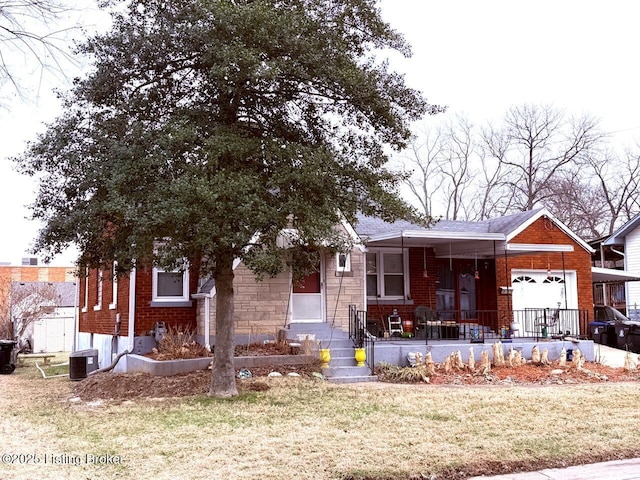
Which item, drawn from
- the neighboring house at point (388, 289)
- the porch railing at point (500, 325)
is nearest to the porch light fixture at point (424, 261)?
the neighboring house at point (388, 289)

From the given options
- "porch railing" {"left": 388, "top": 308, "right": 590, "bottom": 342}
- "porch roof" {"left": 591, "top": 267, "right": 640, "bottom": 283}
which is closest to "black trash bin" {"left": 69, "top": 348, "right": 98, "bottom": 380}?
"porch railing" {"left": 388, "top": 308, "right": 590, "bottom": 342}

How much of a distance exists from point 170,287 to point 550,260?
13.3m

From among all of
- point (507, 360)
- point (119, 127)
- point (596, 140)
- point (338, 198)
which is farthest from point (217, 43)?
point (596, 140)

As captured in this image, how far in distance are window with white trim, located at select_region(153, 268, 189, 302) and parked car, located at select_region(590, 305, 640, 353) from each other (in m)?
13.0

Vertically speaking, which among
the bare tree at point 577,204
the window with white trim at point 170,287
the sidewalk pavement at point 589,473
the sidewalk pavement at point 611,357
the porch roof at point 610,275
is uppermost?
the bare tree at point 577,204

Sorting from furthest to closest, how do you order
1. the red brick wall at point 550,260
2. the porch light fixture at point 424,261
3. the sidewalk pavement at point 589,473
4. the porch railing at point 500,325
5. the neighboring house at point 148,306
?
the red brick wall at point 550,260, the porch light fixture at point 424,261, the porch railing at point 500,325, the neighboring house at point 148,306, the sidewalk pavement at point 589,473

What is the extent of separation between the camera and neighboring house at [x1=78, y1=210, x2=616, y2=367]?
1614 centimetres

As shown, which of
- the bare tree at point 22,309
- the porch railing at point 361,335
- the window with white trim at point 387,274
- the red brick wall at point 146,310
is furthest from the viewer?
the bare tree at point 22,309

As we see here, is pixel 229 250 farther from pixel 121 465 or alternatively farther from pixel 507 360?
pixel 507 360

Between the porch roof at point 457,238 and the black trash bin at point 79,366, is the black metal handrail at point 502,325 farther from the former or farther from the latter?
the black trash bin at point 79,366

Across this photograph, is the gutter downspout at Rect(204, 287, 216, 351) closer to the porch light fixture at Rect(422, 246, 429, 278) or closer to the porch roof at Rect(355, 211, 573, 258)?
the porch roof at Rect(355, 211, 573, 258)

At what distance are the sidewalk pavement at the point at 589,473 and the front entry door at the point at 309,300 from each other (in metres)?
10.0

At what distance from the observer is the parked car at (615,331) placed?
19.6 m

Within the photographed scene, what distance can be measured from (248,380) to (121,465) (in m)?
5.93
